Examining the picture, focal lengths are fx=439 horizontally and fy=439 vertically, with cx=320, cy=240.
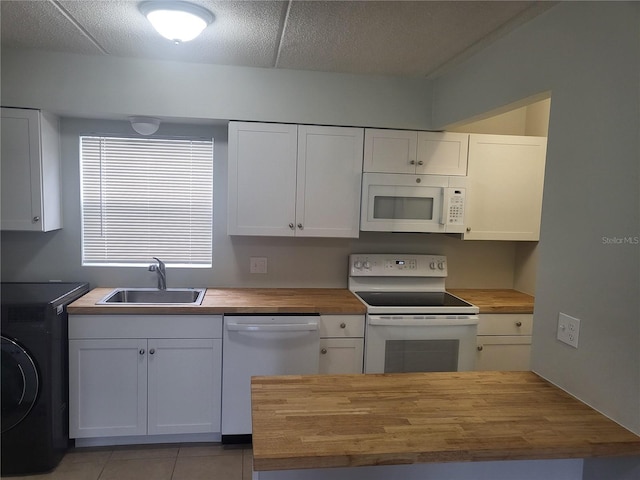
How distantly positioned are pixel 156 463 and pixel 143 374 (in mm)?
522

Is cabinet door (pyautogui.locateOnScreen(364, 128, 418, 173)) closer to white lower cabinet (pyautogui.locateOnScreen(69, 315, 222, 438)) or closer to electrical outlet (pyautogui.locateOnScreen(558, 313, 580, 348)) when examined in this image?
white lower cabinet (pyautogui.locateOnScreen(69, 315, 222, 438))

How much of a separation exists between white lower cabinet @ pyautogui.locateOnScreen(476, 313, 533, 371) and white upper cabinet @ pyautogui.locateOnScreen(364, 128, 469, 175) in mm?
1018

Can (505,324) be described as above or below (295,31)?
below

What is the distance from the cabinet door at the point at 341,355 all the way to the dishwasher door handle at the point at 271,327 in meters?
0.14

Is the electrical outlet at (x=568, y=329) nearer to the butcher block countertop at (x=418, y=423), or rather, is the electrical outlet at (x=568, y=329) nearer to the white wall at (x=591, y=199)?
the white wall at (x=591, y=199)

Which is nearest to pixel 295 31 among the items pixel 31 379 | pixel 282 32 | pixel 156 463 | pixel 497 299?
pixel 282 32

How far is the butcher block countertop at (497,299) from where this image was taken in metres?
2.86

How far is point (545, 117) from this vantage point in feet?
10.3

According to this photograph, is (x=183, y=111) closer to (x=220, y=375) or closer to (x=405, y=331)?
(x=220, y=375)

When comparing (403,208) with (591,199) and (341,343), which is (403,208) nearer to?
(341,343)

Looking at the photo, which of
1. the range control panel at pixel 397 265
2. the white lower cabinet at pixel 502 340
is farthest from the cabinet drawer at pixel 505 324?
the range control panel at pixel 397 265

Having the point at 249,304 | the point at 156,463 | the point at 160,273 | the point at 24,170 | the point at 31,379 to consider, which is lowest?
the point at 156,463

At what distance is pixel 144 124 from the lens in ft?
9.17

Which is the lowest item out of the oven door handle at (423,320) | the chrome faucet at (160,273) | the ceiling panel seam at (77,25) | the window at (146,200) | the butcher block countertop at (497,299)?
the oven door handle at (423,320)
